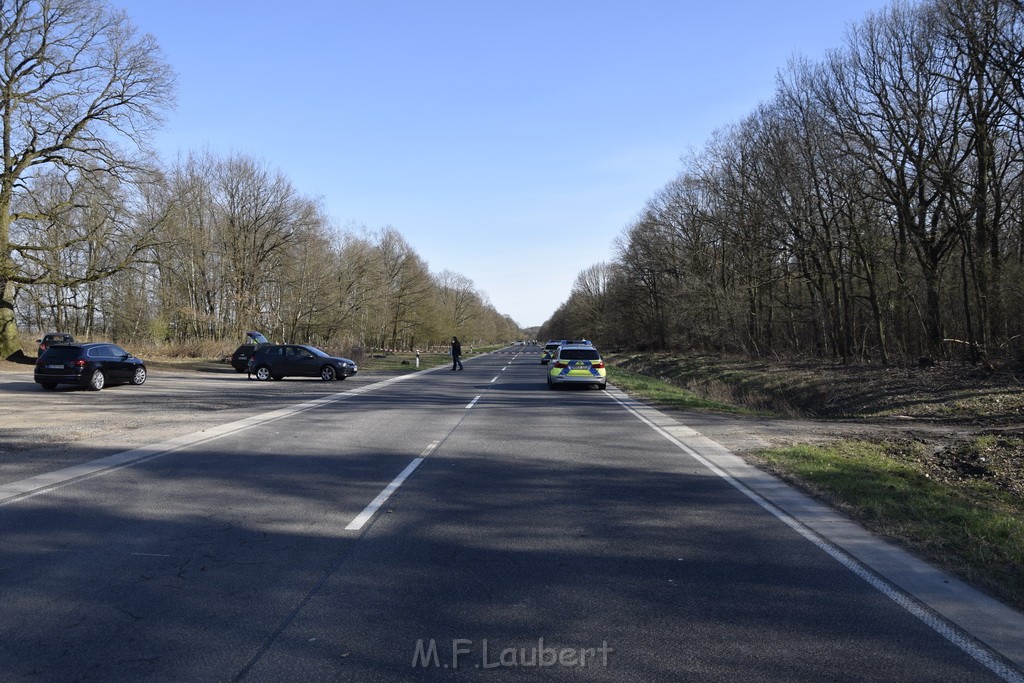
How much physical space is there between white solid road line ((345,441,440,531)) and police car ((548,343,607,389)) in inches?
590

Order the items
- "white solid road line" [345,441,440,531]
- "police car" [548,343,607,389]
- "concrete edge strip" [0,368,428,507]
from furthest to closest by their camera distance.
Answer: "police car" [548,343,607,389]
"concrete edge strip" [0,368,428,507]
"white solid road line" [345,441,440,531]

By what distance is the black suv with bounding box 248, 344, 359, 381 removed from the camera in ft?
101

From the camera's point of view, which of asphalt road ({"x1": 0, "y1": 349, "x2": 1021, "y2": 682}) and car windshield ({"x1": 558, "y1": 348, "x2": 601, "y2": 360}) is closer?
asphalt road ({"x1": 0, "y1": 349, "x2": 1021, "y2": 682})

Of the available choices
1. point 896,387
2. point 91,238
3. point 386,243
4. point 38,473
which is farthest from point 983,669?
point 386,243

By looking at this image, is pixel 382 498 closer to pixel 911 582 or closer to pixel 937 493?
pixel 911 582

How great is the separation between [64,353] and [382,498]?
18905mm

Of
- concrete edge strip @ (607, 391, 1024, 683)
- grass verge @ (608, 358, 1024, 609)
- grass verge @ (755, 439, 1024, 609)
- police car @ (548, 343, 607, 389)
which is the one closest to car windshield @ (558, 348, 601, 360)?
police car @ (548, 343, 607, 389)

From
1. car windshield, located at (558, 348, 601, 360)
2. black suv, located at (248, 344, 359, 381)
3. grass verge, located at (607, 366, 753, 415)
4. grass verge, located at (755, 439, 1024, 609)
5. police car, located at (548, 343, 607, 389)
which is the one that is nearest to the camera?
grass verge, located at (755, 439, 1024, 609)

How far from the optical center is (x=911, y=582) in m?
5.42

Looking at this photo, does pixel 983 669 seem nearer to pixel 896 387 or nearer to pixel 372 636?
pixel 372 636

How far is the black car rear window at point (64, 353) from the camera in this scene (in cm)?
2239

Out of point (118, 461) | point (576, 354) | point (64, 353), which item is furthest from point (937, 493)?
point (64, 353)

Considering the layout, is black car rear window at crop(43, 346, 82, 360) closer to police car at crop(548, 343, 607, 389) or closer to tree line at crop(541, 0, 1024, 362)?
police car at crop(548, 343, 607, 389)

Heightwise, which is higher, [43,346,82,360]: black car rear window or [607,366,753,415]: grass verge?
[43,346,82,360]: black car rear window
